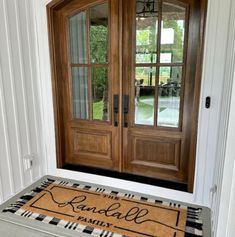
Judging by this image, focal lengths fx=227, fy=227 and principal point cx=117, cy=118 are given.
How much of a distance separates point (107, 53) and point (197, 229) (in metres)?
2.00

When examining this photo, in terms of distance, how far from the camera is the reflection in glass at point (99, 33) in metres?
2.52

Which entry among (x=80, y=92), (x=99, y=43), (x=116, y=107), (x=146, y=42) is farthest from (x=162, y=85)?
(x=80, y=92)

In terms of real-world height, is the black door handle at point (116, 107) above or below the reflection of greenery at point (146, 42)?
below

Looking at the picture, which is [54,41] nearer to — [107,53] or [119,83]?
[107,53]

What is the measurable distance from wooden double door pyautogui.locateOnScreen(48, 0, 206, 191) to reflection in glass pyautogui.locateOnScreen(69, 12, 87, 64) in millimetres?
11

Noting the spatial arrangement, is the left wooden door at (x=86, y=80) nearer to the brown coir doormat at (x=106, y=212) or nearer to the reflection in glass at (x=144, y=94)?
the reflection in glass at (x=144, y=94)

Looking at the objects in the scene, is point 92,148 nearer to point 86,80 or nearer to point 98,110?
point 98,110

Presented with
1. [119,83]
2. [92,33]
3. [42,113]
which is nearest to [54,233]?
[42,113]

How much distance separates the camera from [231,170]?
136 cm

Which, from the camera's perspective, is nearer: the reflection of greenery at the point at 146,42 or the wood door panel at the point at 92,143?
the reflection of greenery at the point at 146,42

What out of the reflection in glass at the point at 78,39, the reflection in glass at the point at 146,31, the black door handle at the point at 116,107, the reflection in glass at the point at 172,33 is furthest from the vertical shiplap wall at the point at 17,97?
the reflection in glass at the point at 172,33

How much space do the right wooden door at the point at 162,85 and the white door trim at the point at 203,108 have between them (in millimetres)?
88

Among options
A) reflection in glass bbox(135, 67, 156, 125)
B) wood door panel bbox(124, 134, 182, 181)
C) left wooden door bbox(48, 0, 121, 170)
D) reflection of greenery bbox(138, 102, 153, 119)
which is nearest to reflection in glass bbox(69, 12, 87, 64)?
left wooden door bbox(48, 0, 121, 170)

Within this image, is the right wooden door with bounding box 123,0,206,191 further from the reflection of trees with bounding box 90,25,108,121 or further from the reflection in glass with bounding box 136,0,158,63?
the reflection of trees with bounding box 90,25,108,121
